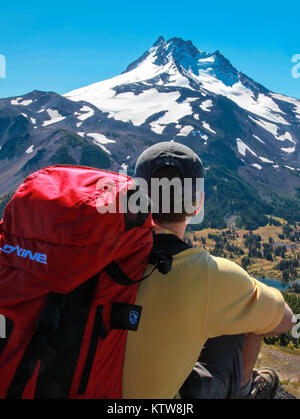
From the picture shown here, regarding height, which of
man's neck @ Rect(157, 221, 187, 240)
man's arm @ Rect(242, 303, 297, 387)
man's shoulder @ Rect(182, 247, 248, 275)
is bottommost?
man's arm @ Rect(242, 303, 297, 387)

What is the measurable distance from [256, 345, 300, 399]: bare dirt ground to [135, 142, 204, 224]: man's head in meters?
9.88

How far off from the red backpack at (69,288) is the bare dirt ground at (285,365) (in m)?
10.3

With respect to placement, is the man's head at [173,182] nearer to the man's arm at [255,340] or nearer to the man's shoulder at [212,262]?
the man's shoulder at [212,262]

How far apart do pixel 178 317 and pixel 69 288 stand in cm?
111

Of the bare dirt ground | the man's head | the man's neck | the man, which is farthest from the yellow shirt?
the bare dirt ground

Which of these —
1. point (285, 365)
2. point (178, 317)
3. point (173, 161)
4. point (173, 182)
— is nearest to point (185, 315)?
point (178, 317)

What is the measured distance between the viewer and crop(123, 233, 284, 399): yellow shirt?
122 inches

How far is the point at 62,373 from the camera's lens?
2.68m

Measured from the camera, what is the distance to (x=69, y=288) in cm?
266

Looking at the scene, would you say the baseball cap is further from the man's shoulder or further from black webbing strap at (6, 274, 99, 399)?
black webbing strap at (6, 274, 99, 399)

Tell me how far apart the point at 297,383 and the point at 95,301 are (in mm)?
11607

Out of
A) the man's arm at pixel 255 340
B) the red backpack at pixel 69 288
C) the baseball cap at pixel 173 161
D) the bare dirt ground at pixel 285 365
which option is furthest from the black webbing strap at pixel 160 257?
the bare dirt ground at pixel 285 365

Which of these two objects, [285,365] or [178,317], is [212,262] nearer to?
[178,317]
